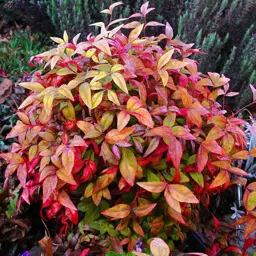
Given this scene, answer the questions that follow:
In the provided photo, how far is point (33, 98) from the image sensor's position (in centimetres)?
160

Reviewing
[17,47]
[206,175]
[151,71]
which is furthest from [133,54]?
[17,47]

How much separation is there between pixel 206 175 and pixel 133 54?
0.60 m

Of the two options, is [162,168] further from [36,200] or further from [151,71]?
[36,200]

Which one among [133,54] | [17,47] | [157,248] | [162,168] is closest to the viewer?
[157,248]

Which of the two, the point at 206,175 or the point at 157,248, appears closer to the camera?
the point at 157,248

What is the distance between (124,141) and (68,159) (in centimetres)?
20

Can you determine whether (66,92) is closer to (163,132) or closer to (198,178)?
(163,132)

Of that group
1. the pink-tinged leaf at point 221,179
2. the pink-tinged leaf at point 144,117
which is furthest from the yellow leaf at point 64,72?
the pink-tinged leaf at point 221,179

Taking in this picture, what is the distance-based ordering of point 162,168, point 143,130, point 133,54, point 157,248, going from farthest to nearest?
1. point 133,54
2. point 162,168
3. point 143,130
4. point 157,248

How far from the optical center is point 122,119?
1405 mm

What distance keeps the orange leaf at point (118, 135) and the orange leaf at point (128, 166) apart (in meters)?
0.09

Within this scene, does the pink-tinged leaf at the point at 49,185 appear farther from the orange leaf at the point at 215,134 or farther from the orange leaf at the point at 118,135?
the orange leaf at the point at 215,134

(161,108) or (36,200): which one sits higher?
(161,108)

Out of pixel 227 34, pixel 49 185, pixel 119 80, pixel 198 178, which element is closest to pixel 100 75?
pixel 119 80
